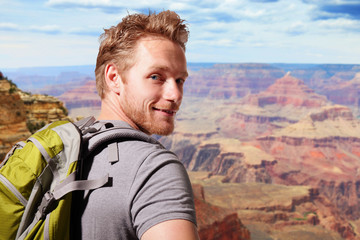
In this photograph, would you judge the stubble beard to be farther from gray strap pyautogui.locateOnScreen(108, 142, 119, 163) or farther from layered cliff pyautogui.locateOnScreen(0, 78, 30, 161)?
layered cliff pyautogui.locateOnScreen(0, 78, 30, 161)

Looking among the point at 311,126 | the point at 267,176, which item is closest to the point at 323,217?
the point at 267,176

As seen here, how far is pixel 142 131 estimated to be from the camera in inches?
58.6

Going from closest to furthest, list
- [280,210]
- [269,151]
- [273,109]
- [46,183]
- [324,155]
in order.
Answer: [46,183] → [280,210] → [324,155] → [269,151] → [273,109]

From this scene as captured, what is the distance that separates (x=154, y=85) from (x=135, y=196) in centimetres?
50

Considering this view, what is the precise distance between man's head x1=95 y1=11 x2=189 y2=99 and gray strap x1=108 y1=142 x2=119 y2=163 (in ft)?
1.24

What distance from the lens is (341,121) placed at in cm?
9938

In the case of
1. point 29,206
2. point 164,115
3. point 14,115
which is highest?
point 164,115

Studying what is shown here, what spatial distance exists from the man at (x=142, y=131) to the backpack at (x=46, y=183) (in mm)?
44

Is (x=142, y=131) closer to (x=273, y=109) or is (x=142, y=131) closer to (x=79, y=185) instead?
(x=79, y=185)

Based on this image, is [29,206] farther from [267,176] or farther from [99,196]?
[267,176]

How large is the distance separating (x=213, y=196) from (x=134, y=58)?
1803 inches

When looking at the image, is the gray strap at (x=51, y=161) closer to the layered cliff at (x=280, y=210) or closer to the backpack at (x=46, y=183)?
the backpack at (x=46, y=183)

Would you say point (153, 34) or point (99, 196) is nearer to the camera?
point (99, 196)

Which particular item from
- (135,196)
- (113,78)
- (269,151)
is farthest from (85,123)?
(269,151)
